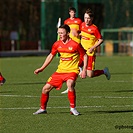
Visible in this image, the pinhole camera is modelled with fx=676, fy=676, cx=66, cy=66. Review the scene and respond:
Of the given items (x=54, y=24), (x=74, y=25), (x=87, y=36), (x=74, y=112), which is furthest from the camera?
(x=54, y=24)

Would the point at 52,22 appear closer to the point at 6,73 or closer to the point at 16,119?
the point at 6,73

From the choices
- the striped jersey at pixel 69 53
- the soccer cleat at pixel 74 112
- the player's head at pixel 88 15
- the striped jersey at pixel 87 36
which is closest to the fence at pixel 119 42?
the striped jersey at pixel 87 36

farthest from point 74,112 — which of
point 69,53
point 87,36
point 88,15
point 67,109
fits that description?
point 87,36

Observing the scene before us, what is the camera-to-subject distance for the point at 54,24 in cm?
4331

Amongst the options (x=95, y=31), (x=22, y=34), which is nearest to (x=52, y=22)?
(x=22, y=34)

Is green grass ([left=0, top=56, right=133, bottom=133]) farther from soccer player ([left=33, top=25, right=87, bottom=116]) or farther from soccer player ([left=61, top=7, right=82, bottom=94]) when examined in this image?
soccer player ([left=61, top=7, right=82, bottom=94])

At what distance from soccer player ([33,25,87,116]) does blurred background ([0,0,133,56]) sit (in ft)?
89.3

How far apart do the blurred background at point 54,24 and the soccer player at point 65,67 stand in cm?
2722

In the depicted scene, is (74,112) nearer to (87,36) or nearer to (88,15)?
(88,15)

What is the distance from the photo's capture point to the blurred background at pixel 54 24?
42156mm

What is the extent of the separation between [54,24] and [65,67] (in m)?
31.3

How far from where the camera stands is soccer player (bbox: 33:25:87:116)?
467 inches

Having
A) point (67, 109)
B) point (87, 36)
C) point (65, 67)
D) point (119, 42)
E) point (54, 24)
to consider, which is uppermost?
point (87, 36)

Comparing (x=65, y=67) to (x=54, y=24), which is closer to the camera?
(x=65, y=67)
